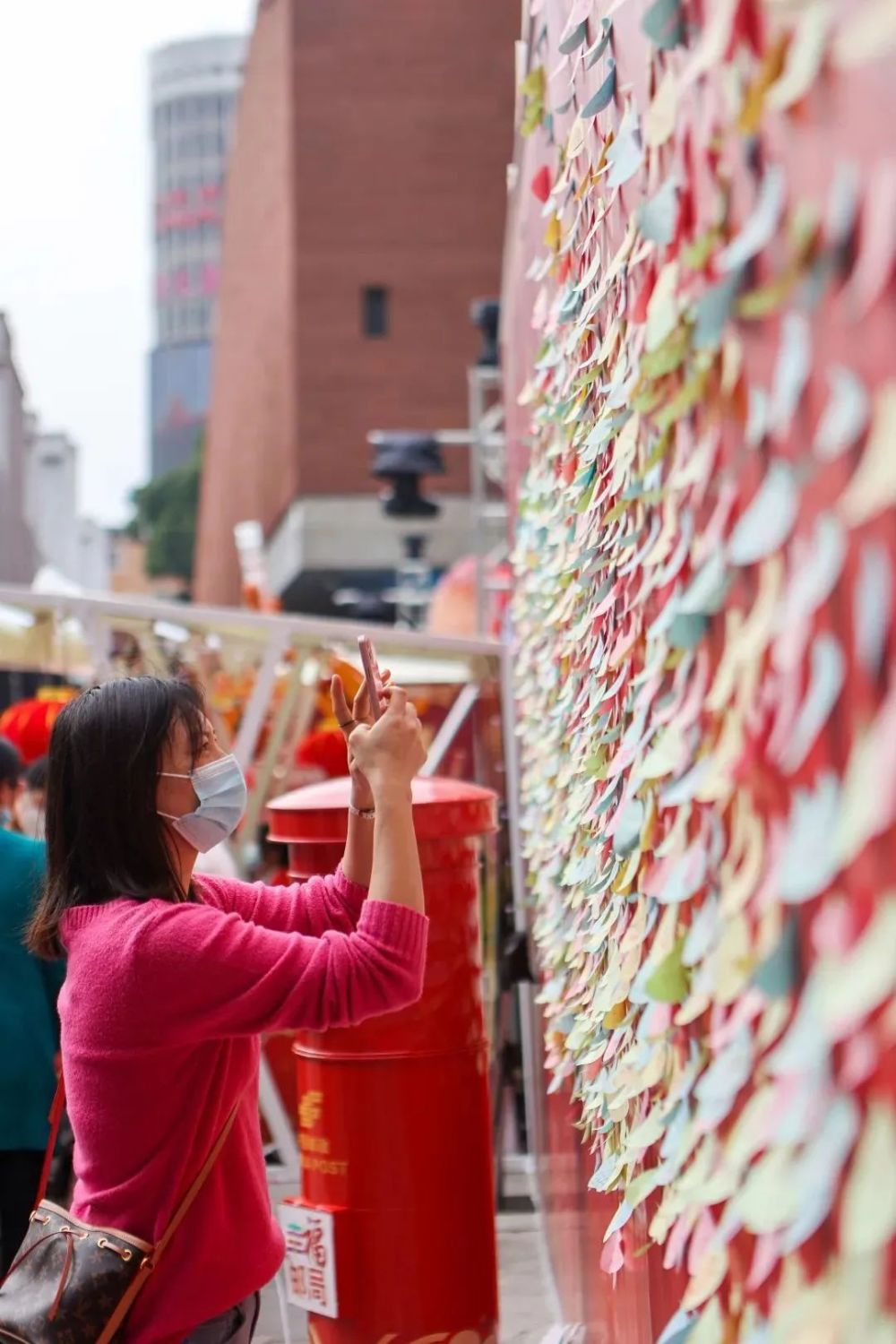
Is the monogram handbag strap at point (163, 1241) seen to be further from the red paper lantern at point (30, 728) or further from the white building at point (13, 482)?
the white building at point (13, 482)

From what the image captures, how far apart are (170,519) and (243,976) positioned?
277ft

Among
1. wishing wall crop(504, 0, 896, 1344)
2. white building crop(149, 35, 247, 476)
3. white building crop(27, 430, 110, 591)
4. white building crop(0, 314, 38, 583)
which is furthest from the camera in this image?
white building crop(149, 35, 247, 476)

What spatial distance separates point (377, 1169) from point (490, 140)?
2322 centimetres

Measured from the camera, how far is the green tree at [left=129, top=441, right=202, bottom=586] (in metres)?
82.6

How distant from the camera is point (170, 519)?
85750 millimetres

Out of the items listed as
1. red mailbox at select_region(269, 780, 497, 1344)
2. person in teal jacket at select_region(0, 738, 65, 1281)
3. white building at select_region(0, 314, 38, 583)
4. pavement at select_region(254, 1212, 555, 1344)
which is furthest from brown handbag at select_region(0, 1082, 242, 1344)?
white building at select_region(0, 314, 38, 583)

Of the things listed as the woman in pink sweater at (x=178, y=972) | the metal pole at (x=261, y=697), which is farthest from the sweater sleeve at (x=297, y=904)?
the metal pole at (x=261, y=697)

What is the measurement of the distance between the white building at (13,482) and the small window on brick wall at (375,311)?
16.2 ft

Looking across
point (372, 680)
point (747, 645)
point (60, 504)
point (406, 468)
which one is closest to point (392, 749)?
point (372, 680)

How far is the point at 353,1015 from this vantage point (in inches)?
102

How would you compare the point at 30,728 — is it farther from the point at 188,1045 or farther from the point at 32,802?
the point at 188,1045

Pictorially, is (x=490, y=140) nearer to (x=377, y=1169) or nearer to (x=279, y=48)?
Answer: (x=279, y=48)

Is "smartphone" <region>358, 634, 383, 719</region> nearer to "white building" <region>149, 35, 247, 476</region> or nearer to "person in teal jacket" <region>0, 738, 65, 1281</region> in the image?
"person in teal jacket" <region>0, 738, 65, 1281</region>

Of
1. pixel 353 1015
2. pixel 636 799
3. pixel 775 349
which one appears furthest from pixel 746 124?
pixel 353 1015
